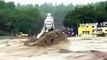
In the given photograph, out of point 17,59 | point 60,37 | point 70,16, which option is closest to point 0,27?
point 70,16

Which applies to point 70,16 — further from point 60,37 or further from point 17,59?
point 17,59

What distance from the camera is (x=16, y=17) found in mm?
65125

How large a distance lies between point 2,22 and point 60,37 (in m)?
48.2

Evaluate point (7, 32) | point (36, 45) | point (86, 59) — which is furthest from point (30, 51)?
point (7, 32)

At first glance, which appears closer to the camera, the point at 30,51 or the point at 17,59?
the point at 17,59

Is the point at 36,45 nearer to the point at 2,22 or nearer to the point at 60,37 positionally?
the point at 60,37

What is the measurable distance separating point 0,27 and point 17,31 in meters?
3.21

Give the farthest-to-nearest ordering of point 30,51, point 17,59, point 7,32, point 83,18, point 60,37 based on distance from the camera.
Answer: point 83,18 → point 7,32 → point 60,37 → point 30,51 → point 17,59

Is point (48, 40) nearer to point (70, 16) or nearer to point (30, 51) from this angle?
point (30, 51)

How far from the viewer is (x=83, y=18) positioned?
61844mm

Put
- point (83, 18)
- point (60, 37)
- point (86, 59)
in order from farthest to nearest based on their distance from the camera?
1. point (83, 18)
2. point (60, 37)
3. point (86, 59)

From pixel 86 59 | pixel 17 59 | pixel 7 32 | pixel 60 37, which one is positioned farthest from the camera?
pixel 7 32

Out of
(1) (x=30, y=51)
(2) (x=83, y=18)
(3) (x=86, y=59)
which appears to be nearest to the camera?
(3) (x=86, y=59)

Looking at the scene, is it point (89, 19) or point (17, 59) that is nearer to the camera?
point (17, 59)
